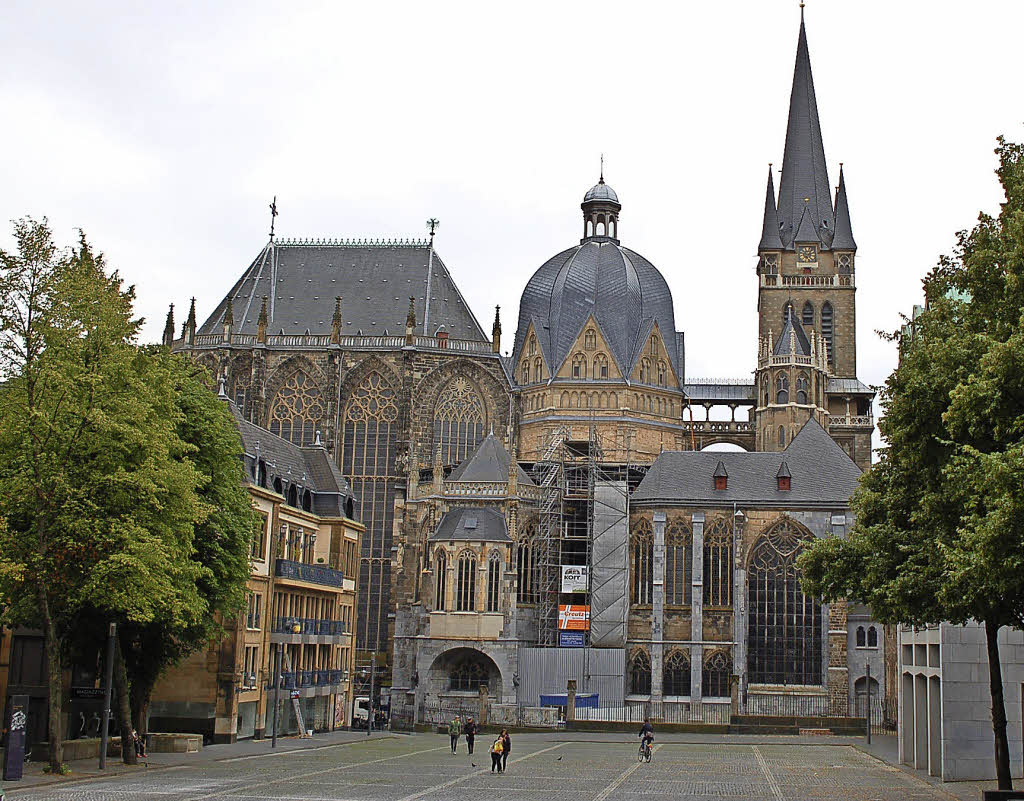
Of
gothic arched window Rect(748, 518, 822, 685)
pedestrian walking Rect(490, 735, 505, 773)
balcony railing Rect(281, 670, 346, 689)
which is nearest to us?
pedestrian walking Rect(490, 735, 505, 773)

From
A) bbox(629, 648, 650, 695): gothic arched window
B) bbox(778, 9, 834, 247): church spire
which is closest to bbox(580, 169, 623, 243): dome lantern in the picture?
bbox(778, 9, 834, 247): church spire

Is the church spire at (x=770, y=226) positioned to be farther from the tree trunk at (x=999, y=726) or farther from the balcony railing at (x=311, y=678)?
the tree trunk at (x=999, y=726)

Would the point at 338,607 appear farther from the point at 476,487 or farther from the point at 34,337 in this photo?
the point at 34,337

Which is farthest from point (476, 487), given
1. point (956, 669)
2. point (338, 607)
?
point (956, 669)

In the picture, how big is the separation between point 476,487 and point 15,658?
32.5 metres

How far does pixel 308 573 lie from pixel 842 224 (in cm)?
5798

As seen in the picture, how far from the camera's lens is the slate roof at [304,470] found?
57281mm

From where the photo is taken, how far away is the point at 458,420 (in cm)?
8544

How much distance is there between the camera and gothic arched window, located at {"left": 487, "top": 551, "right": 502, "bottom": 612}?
234 feet

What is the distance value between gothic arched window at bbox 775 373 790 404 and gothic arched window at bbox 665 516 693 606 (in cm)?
1758

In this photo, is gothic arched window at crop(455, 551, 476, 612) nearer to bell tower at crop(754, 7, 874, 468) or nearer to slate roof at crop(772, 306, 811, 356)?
bell tower at crop(754, 7, 874, 468)

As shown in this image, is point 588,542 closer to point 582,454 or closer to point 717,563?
point 717,563

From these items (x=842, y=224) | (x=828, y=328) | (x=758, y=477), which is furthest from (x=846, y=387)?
(x=758, y=477)

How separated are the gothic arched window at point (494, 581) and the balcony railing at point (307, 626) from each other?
9.01 meters
